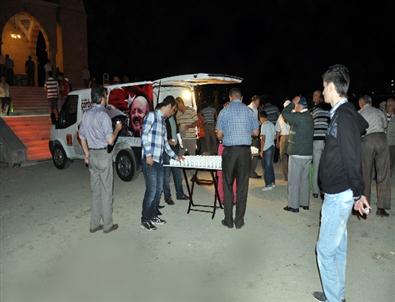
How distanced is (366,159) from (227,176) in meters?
2.48

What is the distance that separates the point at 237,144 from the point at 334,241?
2647 mm

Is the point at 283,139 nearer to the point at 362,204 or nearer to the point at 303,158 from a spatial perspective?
the point at 303,158

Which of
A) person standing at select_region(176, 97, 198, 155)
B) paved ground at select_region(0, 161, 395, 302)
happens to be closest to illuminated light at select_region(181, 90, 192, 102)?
person standing at select_region(176, 97, 198, 155)

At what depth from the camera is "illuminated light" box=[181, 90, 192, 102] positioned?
10.2m

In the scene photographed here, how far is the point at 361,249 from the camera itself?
5.48 metres

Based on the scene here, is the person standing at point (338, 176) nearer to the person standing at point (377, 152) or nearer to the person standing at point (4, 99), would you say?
the person standing at point (377, 152)

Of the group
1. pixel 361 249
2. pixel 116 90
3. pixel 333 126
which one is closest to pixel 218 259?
pixel 361 249

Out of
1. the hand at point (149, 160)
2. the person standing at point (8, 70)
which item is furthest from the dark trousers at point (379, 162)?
the person standing at point (8, 70)

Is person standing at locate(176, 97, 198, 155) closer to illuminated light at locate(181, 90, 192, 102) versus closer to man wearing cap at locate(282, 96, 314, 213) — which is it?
illuminated light at locate(181, 90, 192, 102)

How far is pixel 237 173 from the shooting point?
20.5ft

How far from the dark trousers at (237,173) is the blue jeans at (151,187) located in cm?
103

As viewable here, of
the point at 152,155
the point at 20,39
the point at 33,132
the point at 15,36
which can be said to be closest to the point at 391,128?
the point at 152,155

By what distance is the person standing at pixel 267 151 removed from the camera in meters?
8.96

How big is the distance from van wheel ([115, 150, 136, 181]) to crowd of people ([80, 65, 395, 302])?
160 cm
